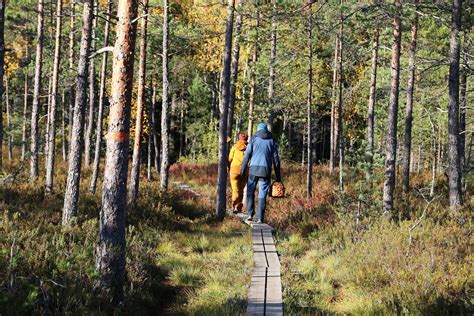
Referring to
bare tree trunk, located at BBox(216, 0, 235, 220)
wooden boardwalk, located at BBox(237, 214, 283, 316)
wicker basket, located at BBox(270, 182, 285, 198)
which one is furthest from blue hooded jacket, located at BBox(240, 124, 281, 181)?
wooden boardwalk, located at BBox(237, 214, 283, 316)

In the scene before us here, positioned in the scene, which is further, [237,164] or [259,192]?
[237,164]

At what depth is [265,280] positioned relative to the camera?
590 centimetres

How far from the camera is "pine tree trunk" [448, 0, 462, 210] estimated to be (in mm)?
10969

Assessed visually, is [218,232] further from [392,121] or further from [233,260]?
[392,121]

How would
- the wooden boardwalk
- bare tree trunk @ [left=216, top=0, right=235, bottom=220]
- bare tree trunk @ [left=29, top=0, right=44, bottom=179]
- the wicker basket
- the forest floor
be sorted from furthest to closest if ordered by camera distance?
bare tree trunk @ [left=29, top=0, right=44, bottom=179]
bare tree trunk @ [left=216, top=0, right=235, bottom=220]
the wicker basket
the wooden boardwalk
the forest floor

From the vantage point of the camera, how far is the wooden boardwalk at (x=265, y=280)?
4895 millimetres

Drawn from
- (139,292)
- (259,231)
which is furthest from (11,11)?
(139,292)

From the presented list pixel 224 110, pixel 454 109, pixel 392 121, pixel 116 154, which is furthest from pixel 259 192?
pixel 454 109

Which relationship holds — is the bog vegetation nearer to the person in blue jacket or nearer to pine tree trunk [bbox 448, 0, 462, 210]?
pine tree trunk [bbox 448, 0, 462, 210]

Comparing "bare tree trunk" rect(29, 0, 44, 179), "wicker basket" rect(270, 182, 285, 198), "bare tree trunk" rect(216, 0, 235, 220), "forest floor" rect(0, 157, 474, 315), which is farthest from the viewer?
"bare tree trunk" rect(29, 0, 44, 179)

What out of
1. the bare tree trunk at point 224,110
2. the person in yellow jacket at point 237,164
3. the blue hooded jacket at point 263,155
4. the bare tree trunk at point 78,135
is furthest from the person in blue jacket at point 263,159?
the bare tree trunk at point 78,135

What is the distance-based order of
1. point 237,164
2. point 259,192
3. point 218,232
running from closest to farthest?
point 218,232, point 259,192, point 237,164

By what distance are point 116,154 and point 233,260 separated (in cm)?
314

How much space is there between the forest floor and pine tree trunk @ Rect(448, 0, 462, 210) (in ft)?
2.41
